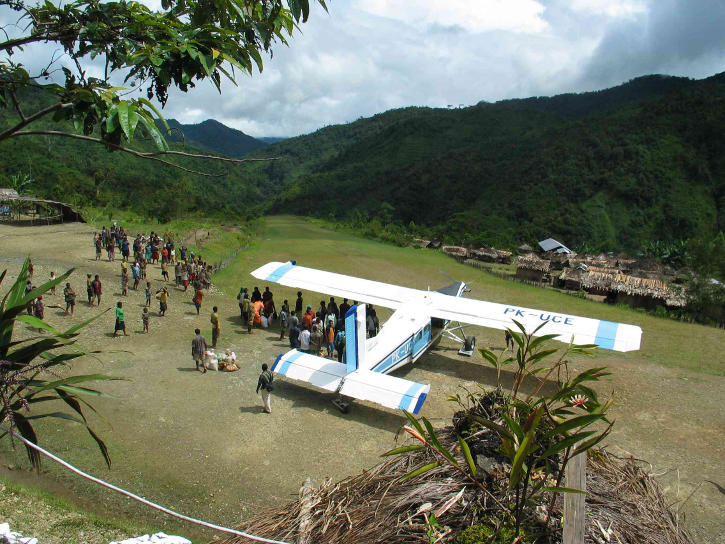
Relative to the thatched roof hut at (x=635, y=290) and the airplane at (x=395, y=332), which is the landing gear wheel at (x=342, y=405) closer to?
the airplane at (x=395, y=332)

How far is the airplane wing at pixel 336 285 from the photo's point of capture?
15.3 meters

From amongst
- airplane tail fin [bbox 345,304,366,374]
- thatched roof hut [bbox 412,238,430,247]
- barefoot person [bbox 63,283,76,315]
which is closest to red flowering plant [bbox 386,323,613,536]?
airplane tail fin [bbox 345,304,366,374]

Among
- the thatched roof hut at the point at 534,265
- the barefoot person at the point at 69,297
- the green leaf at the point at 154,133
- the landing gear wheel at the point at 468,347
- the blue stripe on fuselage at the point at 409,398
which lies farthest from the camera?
the thatched roof hut at the point at 534,265

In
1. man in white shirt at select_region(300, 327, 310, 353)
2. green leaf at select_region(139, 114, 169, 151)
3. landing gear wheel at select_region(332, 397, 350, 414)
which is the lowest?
landing gear wheel at select_region(332, 397, 350, 414)


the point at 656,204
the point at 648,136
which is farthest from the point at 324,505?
the point at 648,136

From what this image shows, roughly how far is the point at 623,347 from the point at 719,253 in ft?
76.5

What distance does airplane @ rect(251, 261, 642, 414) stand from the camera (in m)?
9.73

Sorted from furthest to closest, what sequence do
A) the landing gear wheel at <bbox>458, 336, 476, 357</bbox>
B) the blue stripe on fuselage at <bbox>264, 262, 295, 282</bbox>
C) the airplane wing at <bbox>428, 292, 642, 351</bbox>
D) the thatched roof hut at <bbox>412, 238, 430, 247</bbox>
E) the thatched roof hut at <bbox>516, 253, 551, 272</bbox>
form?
the thatched roof hut at <bbox>412, 238, 430, 247</bbox>, the thatched roof hut at <bbox>516, 253, 551, 272</bbox>, the blue stripe on fuselage at <bbox>264, 262, 295, 282</bbox>, the landing gear wheel at <bbox>458, 336, 476, 357</bbox>, the airplane wing at <bbox>428, 292, 642, 351</bbox>

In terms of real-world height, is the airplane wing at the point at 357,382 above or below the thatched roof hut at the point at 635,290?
above

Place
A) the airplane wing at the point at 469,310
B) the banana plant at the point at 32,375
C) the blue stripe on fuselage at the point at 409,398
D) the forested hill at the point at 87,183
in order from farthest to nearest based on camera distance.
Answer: the forested hill at the point at 87,183
the airplane wing at the point at 469,310
the blue stripe on fuselage at the point at 409,398
the banana plant at the point at 32,375

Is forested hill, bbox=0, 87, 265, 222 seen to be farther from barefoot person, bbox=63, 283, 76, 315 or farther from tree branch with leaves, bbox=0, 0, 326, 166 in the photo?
tree branch with leaves, bbox=0, 0, 326, 166

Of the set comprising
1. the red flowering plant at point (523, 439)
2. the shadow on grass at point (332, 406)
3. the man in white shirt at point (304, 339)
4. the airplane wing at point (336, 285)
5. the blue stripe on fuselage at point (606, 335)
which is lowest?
the shadow on grass at point (332, 406)

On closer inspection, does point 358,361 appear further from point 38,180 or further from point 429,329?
point 38,180

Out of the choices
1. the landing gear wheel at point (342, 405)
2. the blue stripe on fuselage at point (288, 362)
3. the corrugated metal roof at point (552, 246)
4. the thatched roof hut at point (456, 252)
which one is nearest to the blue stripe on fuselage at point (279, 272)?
the blue stripe on fuselage at point (288, 362)
